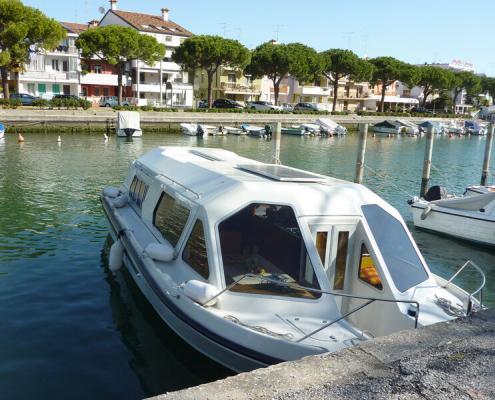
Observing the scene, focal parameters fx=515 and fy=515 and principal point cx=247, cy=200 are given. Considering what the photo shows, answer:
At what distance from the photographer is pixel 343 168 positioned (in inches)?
1353

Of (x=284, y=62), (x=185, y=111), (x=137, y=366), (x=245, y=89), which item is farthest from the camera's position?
(x=245, y=89)

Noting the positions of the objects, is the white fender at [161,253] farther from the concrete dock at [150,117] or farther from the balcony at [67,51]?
the balcony at [67,51]

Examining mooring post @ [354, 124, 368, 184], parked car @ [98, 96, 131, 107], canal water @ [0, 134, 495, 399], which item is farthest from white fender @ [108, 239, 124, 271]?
parked car @ [98, 96, 131, 107]

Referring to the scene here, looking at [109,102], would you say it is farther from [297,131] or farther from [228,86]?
[228,86]

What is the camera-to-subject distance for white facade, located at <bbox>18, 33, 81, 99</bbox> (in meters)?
68.6

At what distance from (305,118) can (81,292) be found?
195 ft

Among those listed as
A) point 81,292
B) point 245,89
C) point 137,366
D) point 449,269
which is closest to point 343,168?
point 449,269

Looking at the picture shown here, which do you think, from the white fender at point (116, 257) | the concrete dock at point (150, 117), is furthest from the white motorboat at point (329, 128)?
the white fender at point (116, 257)

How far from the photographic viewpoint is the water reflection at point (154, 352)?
7.52 metres

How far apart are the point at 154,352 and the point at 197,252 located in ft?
5.99

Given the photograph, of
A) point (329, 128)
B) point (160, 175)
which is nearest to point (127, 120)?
point (329, 128)

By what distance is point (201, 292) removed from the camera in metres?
7.05

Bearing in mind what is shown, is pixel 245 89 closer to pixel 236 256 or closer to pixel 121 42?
pixel 121 42

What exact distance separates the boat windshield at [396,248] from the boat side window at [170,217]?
3163 mm
